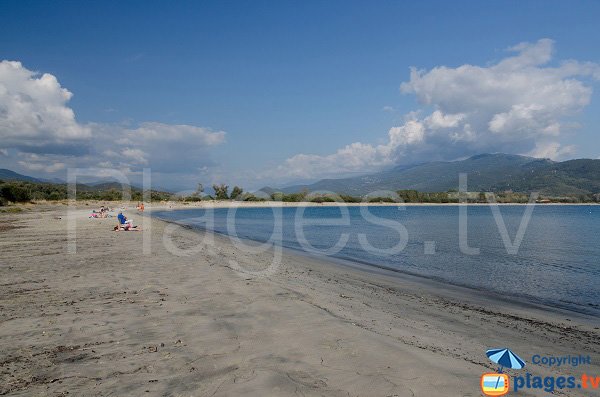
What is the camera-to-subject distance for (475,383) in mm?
4910

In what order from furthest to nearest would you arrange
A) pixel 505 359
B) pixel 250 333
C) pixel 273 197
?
pixel 273 197 → pixel 250 333 → pixel 505 359

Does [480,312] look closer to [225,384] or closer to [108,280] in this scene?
[225,384]

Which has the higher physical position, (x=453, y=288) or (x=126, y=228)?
(x=126, y=228)

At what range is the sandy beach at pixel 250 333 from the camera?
4.85 m

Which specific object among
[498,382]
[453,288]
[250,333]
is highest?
[498,382]

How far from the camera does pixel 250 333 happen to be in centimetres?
683

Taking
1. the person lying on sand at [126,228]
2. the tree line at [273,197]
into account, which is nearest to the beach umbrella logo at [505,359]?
the person lying on sand at [126,228]

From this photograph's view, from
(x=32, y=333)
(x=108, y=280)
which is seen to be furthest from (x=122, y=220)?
(x=32, y=333)

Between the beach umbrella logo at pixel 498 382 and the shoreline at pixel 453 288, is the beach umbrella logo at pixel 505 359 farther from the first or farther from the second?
the shoreline at pixel 453 288

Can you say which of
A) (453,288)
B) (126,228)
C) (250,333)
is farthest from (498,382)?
(126,228)

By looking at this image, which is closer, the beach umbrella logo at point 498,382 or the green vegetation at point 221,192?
the beach umbrella logo at point 498,382

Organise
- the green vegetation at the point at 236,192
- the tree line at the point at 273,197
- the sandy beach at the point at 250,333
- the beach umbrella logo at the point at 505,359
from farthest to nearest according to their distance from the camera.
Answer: the green vegetation at the point at 236,192 → the tree line at the point at 273,197 → the beach umbrella logo at the point at 505,359 → the sandy beach at the point at 250,333

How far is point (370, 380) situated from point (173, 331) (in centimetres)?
382

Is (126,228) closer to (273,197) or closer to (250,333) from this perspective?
(250,333)
